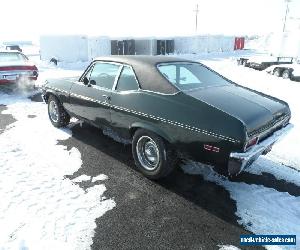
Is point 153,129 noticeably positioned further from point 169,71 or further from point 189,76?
point 189,76

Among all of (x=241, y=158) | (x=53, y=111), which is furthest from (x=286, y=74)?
(x=241, y=158)

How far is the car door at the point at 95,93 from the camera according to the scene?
16.1 ft

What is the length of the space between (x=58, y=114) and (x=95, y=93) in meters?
1.71

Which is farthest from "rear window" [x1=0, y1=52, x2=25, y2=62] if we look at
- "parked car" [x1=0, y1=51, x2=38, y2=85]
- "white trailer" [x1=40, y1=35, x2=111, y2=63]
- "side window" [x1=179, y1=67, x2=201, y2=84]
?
"white trailer" [x1=40, y1=35, x2=111, y2=63]

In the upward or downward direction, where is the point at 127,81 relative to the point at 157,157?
upward

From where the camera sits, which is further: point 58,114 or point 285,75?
point 285,75

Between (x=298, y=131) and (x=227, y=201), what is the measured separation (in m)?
3.48

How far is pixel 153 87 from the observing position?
4230 mm

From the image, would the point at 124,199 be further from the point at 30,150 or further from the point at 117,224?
the point at 30,150

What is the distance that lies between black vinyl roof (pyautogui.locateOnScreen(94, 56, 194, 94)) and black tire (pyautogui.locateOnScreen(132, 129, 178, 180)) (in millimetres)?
631

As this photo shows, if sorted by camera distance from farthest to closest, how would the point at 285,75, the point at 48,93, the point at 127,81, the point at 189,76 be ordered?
the point at 285,75
the point at 48,93
the point at 189,76
the point at 127,81

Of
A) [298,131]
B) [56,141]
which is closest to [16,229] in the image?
[56,141]

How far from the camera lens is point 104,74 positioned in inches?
205

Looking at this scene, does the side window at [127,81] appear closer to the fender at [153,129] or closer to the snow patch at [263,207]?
the fender at [153,129]
